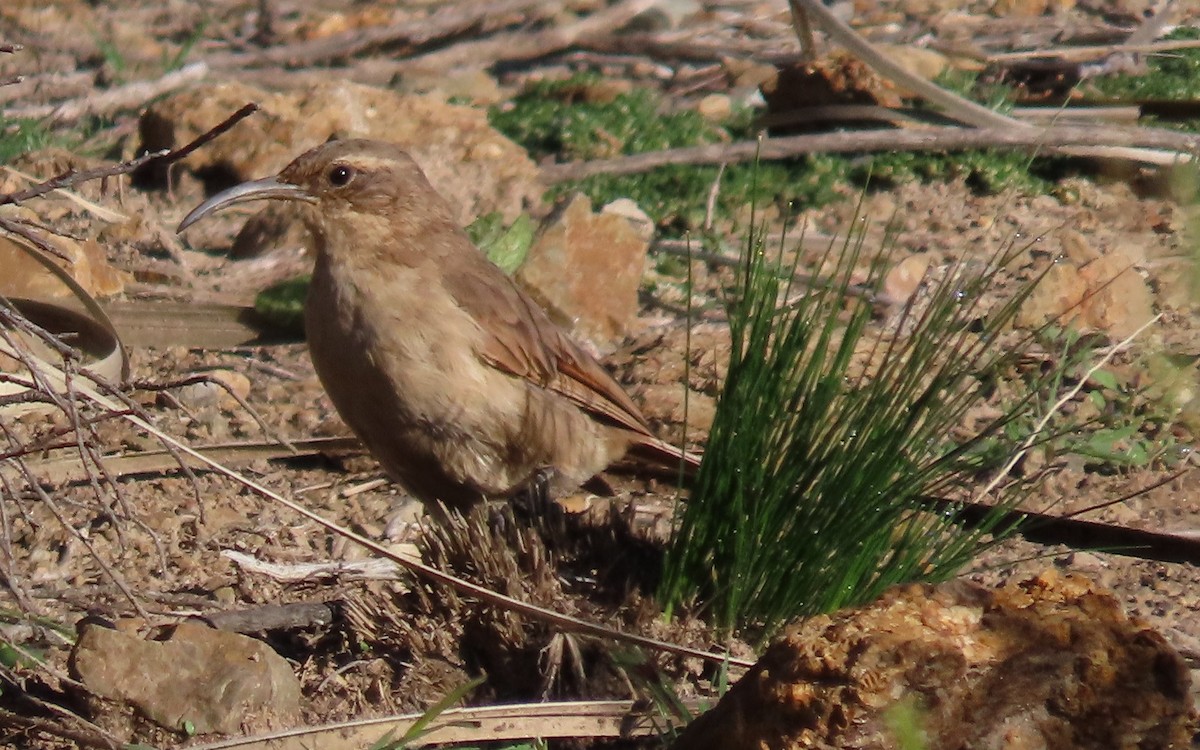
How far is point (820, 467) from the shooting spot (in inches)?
157

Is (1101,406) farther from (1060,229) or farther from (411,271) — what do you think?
(411,271)

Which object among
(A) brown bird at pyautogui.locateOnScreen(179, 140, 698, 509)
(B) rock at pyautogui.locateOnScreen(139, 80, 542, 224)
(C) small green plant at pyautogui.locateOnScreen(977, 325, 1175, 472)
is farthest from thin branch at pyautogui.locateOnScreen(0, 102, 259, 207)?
(B) rock at pyautogui.locateOnScreen(139, 80, 542, 224)

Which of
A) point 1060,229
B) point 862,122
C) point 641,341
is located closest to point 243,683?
point 641,341

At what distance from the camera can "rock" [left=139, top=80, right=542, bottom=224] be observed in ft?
25.4

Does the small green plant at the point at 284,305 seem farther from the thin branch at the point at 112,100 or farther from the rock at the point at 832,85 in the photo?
the rock at the point at 832,85

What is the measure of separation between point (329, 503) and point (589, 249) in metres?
1.74

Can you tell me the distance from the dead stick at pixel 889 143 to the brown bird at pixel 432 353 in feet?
6.49

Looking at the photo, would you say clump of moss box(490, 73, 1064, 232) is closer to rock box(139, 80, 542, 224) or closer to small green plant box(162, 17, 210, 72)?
rock box(139, 80, 542, 224)

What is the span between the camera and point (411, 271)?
543cm

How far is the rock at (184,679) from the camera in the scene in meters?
4.05

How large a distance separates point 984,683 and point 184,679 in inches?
77.2

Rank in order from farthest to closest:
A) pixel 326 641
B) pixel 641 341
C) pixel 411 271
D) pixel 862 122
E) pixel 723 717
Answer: pixel 862 122
pixel 641 341
pixel 411 271
pixel 326 641
pixel 723 717

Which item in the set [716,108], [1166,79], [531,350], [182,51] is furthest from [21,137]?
[1166,79]

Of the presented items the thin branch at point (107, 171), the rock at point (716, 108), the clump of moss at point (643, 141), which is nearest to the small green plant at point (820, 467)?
the thin branch at point (107, 171)
